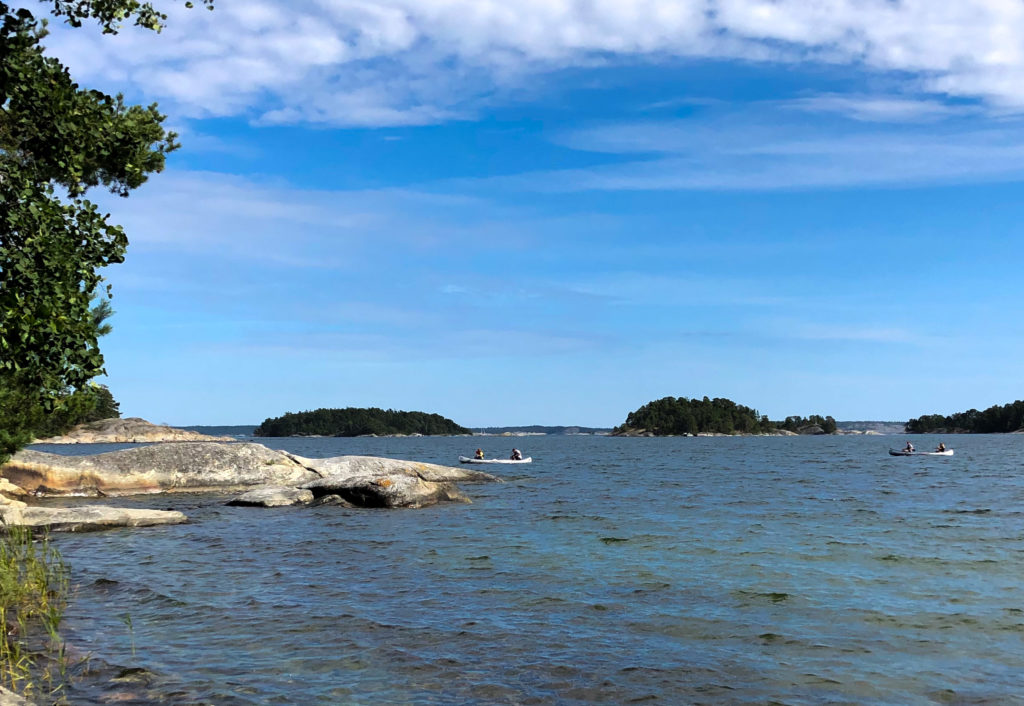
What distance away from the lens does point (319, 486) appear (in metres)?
31.4

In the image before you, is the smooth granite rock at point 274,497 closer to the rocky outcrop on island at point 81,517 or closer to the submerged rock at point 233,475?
the submerged rock at point 233,475

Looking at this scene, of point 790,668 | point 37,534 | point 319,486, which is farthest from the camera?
point 319,486

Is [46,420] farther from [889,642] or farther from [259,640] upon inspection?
[889,642]

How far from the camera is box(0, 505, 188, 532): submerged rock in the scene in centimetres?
2173

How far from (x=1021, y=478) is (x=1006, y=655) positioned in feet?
165

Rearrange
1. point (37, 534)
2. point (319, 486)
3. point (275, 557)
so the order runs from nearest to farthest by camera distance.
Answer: point (275, 557)
point (37, 534)
point (319, 486)

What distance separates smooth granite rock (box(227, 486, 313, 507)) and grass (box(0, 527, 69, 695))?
44.9 ft

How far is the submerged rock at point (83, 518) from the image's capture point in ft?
71.3

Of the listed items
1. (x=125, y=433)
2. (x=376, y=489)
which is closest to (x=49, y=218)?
(x=376, y=489)

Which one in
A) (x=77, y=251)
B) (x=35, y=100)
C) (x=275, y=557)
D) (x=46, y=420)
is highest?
(x=35, y=100)

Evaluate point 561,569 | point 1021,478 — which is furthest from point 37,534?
point 1021,478

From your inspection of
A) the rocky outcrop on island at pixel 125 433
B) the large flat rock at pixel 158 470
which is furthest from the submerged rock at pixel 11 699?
the rocky outcrop on island at pixel 125 433

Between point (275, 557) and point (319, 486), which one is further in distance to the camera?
point (319, 486)

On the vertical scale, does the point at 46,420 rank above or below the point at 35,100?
below
